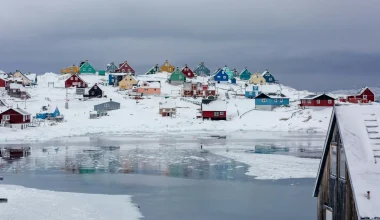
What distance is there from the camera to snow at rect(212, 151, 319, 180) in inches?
1123

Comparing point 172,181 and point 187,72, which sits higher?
point 187,72

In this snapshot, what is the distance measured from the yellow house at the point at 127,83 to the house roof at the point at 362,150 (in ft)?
268

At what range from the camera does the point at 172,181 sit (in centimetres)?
2659

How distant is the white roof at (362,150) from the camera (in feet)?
26.7

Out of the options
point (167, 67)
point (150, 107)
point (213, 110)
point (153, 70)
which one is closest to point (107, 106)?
point (150, 107)

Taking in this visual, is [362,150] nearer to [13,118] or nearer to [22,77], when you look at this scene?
[13,118]

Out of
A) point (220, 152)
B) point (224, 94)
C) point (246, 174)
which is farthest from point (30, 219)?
point (224, 94)

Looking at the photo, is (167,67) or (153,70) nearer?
(167,67)

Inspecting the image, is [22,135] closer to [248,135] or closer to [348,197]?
[248,135]

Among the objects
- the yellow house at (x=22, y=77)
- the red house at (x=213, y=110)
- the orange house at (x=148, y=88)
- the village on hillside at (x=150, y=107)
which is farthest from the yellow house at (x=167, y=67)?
the red house at (x=213, y=110)

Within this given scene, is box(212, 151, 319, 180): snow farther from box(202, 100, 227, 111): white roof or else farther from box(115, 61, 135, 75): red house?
box(115, 61, 135, 75): red house

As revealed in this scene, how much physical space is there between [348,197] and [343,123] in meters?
1.29

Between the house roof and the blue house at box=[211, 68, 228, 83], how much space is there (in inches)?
3613

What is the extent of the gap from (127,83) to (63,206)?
233 ft
